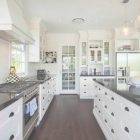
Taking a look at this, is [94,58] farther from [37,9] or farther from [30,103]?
[30,103]

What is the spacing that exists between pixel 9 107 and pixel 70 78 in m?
5.64

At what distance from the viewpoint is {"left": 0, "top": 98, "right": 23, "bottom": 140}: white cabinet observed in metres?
1.58

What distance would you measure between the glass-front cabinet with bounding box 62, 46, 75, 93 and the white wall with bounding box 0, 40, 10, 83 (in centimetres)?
380

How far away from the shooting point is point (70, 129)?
130 inches

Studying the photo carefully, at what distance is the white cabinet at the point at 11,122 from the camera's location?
1583 millimetres

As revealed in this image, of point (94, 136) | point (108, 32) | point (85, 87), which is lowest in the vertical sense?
point (94, 136)

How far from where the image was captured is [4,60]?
11.4ft

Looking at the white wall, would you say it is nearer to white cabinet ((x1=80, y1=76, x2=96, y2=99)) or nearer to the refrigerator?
white cabinet ((x1=80, y1=76, x2=96, y2=99))

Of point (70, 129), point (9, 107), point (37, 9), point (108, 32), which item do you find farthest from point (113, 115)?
point (108, 32)

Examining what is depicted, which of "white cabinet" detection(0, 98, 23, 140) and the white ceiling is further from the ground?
the white ceiling

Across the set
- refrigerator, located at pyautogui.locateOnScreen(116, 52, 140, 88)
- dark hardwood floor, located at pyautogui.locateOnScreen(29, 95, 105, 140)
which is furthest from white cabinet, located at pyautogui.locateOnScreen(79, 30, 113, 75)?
dark hardwood floor, located at pyautogui.locateOnScreen(29, 95, 105, 140)

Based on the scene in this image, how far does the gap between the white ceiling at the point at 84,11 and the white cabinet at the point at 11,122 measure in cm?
251

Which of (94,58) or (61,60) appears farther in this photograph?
(61,60)

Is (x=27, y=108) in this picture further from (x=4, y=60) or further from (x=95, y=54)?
(x=95, y=54)
